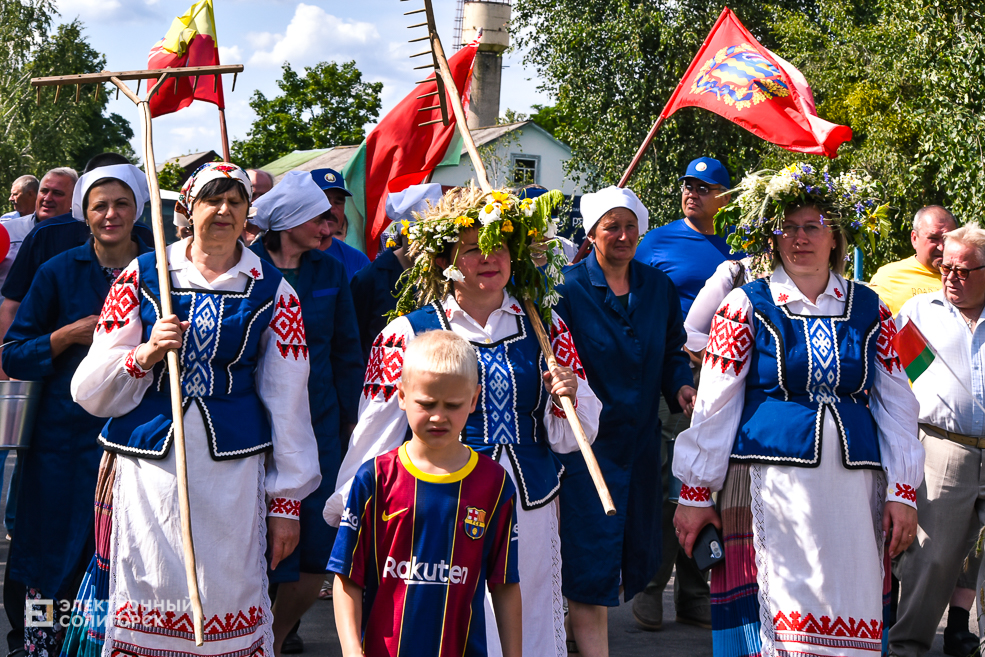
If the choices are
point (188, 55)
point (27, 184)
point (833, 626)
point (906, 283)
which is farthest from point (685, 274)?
point (27, 184)

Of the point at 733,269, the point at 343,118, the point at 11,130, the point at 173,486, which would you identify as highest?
the point at 343,118

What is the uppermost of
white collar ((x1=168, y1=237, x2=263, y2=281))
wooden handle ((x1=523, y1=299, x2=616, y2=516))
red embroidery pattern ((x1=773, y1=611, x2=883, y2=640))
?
white collar ((x1=168, y1=237, x2=263, y2=281))

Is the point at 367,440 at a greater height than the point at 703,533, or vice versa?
the point at 367,440

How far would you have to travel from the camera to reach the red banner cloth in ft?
23.2

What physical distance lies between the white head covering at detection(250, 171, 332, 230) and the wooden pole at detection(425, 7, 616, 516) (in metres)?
0.87

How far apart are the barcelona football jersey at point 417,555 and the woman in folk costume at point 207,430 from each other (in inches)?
38.3

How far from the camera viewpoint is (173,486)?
145 inches

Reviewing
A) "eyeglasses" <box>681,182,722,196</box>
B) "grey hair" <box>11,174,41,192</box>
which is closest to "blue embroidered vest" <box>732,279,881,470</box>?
"eyeglasses" <box>681,182,722,196</box>

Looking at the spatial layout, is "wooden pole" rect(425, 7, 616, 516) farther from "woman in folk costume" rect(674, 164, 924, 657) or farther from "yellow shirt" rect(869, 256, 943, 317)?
"yellow shirt" rect(869, 256, 943, 317)

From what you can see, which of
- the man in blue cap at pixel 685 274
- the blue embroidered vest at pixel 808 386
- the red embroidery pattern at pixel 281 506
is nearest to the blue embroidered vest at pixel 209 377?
the red embroidery pattern at pixel 281 506

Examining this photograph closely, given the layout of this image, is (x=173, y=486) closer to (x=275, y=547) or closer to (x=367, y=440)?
(x=275, y=547)

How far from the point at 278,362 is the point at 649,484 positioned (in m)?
2.02

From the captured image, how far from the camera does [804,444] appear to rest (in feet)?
13.0

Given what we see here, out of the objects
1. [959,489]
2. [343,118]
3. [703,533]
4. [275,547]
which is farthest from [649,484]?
[343,118]
